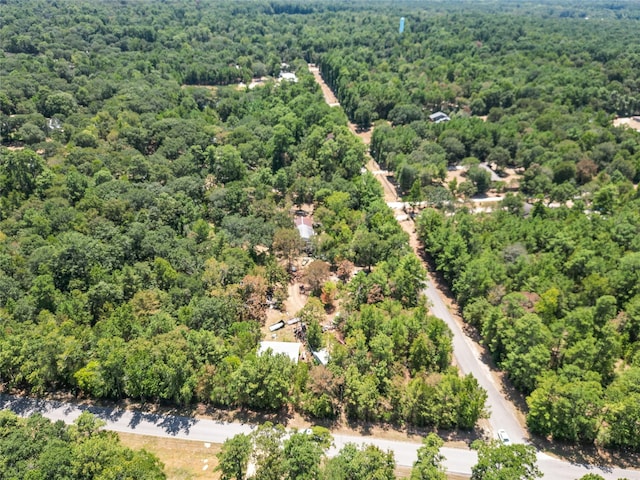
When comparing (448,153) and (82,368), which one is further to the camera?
(448,153)

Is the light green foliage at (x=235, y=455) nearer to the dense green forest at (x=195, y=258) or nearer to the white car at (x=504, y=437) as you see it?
the dense green forest at (x=195, y=258)

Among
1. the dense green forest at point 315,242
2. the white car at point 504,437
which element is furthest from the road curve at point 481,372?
the dense green forest at point 315,242

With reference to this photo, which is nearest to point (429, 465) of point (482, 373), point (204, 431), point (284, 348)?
point (482, 373)

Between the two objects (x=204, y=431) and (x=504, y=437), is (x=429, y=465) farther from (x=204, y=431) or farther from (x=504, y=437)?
(x=204, y=431)

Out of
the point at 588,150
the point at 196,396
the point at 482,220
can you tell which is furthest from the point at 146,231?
the point at 588,150

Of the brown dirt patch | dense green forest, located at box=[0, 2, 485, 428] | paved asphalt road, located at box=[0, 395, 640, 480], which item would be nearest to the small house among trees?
dense green forest, located at box=[0, 2, 485, 428]

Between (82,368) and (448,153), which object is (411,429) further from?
(448,153)
